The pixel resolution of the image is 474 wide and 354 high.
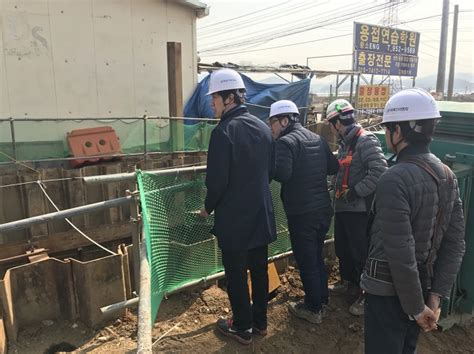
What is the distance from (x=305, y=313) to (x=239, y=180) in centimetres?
146

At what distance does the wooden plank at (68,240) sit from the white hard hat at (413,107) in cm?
481

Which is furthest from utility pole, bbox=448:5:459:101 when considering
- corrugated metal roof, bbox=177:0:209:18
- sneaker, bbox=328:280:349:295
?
sneaker, bbox=328:280:349:295

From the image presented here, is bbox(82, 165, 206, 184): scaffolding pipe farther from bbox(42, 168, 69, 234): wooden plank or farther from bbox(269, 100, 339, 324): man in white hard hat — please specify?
bbox(42, 168, 69, 234): wooden plank

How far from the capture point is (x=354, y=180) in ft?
11.5

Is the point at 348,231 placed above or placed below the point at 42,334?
above

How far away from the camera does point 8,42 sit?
793cm

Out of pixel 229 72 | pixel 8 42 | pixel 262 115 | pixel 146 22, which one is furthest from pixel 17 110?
pixel 229 72

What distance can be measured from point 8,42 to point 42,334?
22.2 ft

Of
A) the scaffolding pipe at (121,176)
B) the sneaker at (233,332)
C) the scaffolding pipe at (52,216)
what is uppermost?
the scaffolding pipe at (121,176)

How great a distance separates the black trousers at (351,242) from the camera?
3.63 metres

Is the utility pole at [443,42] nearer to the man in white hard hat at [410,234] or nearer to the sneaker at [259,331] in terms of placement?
the sneaker at [259,331]

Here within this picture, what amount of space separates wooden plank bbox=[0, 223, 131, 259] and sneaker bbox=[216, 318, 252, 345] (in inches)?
126

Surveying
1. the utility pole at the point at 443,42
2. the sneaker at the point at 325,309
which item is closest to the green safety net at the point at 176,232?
the sneaker at the point at 325,309

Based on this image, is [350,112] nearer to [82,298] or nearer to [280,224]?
[280,224]
